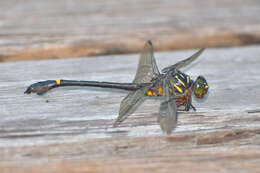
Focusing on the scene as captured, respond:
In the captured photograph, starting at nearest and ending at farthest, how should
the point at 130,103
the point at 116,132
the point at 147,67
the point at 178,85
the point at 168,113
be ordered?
the point at 116,132 < the point at 168,113 < the point at 130,103 < the point at 178,85 < the point at 147,67

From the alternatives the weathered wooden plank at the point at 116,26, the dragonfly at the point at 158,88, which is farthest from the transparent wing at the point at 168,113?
the weathered wooden plank at the point at 116,26

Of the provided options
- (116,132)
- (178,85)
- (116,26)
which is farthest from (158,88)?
(116,26)

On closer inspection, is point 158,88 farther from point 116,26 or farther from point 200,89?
Answer: point 116,26

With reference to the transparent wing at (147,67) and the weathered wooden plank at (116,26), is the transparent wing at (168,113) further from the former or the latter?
the weathered wooden plank at (116,26)

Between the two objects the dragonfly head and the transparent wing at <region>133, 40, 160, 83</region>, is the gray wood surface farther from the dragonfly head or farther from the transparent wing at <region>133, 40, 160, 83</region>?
the transparent wing at <region>133, 40, 160, 83</region>

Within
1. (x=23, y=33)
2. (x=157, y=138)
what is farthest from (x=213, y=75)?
(x=23, y=33)

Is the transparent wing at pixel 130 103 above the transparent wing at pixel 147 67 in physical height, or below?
below
